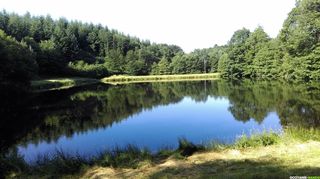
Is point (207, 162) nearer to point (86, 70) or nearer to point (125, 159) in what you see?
point (125, 159)

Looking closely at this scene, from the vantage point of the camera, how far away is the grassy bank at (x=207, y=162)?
7.94 m

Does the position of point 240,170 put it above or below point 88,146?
above

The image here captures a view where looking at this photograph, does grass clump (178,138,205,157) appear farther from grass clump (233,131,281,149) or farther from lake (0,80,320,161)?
lake (0,80,320,161)

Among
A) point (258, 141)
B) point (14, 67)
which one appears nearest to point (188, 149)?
point (258, 141)

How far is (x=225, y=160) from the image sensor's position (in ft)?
31.4

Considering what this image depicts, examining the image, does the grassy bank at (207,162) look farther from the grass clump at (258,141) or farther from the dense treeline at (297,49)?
the dense treeline at (297,49)

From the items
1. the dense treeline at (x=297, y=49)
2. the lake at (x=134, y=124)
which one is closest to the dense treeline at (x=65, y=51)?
the lake at (x=134, y=124)

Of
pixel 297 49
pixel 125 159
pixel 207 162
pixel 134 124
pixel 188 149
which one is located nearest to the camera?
pixel 207 162

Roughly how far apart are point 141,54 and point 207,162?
119m

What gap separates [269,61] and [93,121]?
Result: 5515cm

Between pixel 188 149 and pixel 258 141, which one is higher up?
pixel 258 141

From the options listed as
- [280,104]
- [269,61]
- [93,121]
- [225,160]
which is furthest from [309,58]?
[225,160]

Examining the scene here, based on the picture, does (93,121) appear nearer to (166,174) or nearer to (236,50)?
(166,174)

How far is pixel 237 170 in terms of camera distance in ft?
26.6
